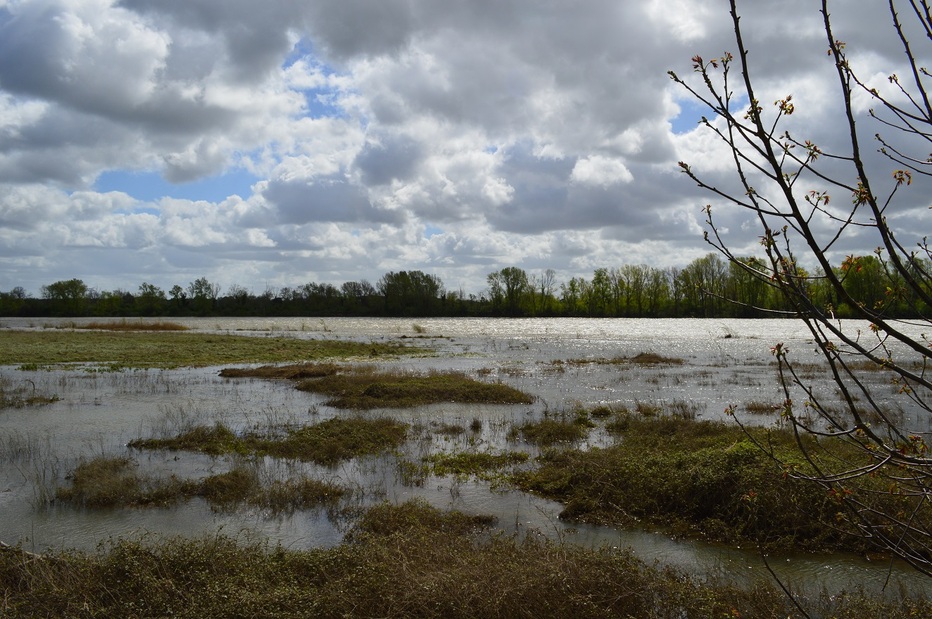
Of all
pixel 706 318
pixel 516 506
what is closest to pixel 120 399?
pixel 516 506

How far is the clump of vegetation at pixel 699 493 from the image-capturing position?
1057 cm

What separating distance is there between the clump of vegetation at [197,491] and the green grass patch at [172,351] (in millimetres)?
29522

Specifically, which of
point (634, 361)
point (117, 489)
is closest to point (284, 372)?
point (117, 489)

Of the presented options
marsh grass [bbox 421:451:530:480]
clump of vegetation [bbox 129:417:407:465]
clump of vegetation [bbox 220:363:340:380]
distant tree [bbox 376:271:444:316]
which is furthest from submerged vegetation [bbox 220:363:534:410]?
distant tree [bbox 376:271:444:316]

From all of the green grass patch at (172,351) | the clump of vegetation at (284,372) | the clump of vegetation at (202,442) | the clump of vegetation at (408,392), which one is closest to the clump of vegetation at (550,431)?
the clump of vegetation at (408,392)

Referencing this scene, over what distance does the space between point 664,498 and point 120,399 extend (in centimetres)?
2350

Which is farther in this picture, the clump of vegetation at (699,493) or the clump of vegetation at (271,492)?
the clump of vegetation at (271,492)

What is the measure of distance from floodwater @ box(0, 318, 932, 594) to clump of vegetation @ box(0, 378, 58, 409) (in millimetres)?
626

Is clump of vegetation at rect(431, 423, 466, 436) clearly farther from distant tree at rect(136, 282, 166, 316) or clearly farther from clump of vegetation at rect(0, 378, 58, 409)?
distant tree at rect(136, 282, 166, 316)

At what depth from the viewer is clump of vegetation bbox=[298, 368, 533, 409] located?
2530 centimetres

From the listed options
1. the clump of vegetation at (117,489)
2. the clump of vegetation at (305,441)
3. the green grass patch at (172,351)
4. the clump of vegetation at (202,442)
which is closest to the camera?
the clump of vegetation at (117,489)

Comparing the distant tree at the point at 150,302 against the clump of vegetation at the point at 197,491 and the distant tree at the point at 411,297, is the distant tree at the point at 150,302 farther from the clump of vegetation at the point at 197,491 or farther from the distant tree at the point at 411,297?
the clump of vegetation at the point at 197,491

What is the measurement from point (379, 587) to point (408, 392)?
19.3 meters

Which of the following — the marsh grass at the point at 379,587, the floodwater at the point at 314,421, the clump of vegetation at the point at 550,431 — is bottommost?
the floodwater at the point at 314,421
